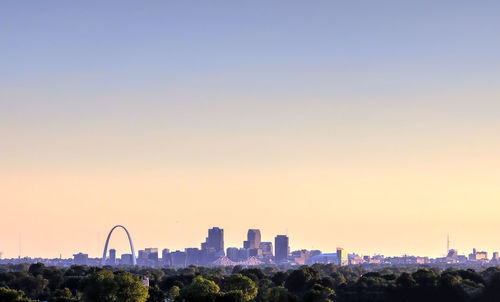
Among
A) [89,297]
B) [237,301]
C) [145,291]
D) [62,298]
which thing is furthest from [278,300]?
[62,298]

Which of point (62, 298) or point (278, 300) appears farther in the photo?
point (62, 298)

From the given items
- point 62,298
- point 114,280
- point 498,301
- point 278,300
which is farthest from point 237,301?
point 498,301

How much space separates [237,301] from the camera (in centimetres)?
17275

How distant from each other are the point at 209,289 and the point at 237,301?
12277 mm

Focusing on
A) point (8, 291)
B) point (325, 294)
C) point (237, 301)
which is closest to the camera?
point (237, 301)

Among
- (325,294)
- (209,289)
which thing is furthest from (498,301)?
(209,289)

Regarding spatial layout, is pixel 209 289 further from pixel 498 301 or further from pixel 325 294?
pixel 498 301

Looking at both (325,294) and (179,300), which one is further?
(325,294)

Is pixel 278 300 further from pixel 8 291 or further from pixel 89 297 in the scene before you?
pixel 8 291

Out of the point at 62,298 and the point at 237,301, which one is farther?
the point at 62,298

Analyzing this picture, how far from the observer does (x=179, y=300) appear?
18188 centimetres

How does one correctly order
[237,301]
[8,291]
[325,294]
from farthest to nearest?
[325,294] → [8,291] → [237,301]

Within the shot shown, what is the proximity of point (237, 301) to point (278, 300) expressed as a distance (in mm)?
10526

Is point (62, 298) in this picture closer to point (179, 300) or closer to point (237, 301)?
point (179, 300)
